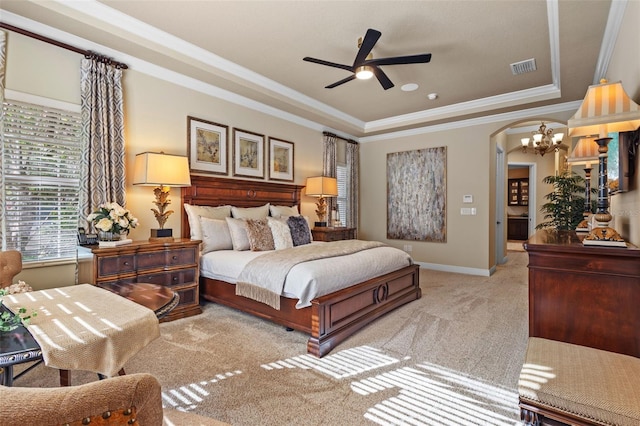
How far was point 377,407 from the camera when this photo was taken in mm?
1933

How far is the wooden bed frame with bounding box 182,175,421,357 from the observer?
2717mm

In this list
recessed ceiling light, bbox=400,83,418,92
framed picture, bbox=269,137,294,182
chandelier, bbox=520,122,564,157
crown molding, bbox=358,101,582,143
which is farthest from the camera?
chandelier, bbox=520,122,564,157

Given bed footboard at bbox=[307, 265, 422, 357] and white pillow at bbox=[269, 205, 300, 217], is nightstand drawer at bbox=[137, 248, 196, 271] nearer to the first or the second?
white pillow at bbox=[269, 205, 300, 217]

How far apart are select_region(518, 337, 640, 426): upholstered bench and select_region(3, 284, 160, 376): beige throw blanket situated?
5.38ft

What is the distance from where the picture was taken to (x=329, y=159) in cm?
625

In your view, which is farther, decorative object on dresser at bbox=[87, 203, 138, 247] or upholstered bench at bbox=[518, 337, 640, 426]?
decorative object on dresser at bbox=[87, 203, 138, 247]

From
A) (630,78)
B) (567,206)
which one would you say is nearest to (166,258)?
(630,78)

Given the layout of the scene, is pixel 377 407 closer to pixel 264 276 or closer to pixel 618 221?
pixel 264 276

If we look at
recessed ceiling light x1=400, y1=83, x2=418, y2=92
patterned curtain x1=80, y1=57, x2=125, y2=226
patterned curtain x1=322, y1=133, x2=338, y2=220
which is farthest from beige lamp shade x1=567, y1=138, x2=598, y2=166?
patterned curtain x1=80, y1=57, x2=125, y2=226

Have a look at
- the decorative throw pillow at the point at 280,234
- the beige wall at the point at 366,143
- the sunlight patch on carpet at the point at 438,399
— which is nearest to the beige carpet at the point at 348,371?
the sunlight patch on carpet at the point at 438,399

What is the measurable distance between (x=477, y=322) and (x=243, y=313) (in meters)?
2.50

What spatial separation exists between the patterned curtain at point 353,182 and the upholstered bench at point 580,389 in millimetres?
5280

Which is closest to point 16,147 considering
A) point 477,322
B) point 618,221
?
point 477,322

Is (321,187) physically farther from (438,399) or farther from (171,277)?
(438,399)
